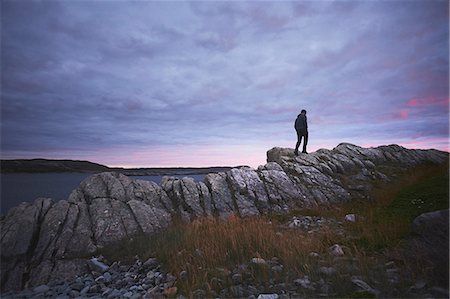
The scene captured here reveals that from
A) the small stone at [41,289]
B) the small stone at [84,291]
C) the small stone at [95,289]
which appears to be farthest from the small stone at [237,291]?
the small stone at [41,289]

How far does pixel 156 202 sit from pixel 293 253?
9.43 m

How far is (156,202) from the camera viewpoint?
50.3 feet

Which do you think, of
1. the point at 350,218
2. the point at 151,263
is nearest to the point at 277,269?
the point at 151,263

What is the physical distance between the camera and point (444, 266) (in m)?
6.16

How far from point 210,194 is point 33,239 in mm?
9382

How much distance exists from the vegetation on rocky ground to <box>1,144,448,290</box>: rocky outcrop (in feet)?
4.87

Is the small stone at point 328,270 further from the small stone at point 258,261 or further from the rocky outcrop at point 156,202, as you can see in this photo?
the rocky outcrop at point 156,202

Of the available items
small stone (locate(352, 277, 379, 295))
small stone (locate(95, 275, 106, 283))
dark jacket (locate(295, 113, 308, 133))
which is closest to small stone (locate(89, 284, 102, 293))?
small stone (locate(95, 275, 106, 283))

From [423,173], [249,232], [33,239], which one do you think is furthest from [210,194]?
[423,173]

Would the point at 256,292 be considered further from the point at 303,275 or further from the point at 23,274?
the point at 23,274

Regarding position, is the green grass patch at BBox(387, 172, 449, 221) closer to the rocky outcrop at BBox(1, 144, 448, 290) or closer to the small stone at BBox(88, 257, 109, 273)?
the rocky outcrop at BBox(1, 144, 448, 290)

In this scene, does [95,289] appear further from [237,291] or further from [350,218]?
[350,218]

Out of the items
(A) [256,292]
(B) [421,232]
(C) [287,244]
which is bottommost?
(A) [256,292]

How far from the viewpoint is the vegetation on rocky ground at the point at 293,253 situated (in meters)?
6.81
